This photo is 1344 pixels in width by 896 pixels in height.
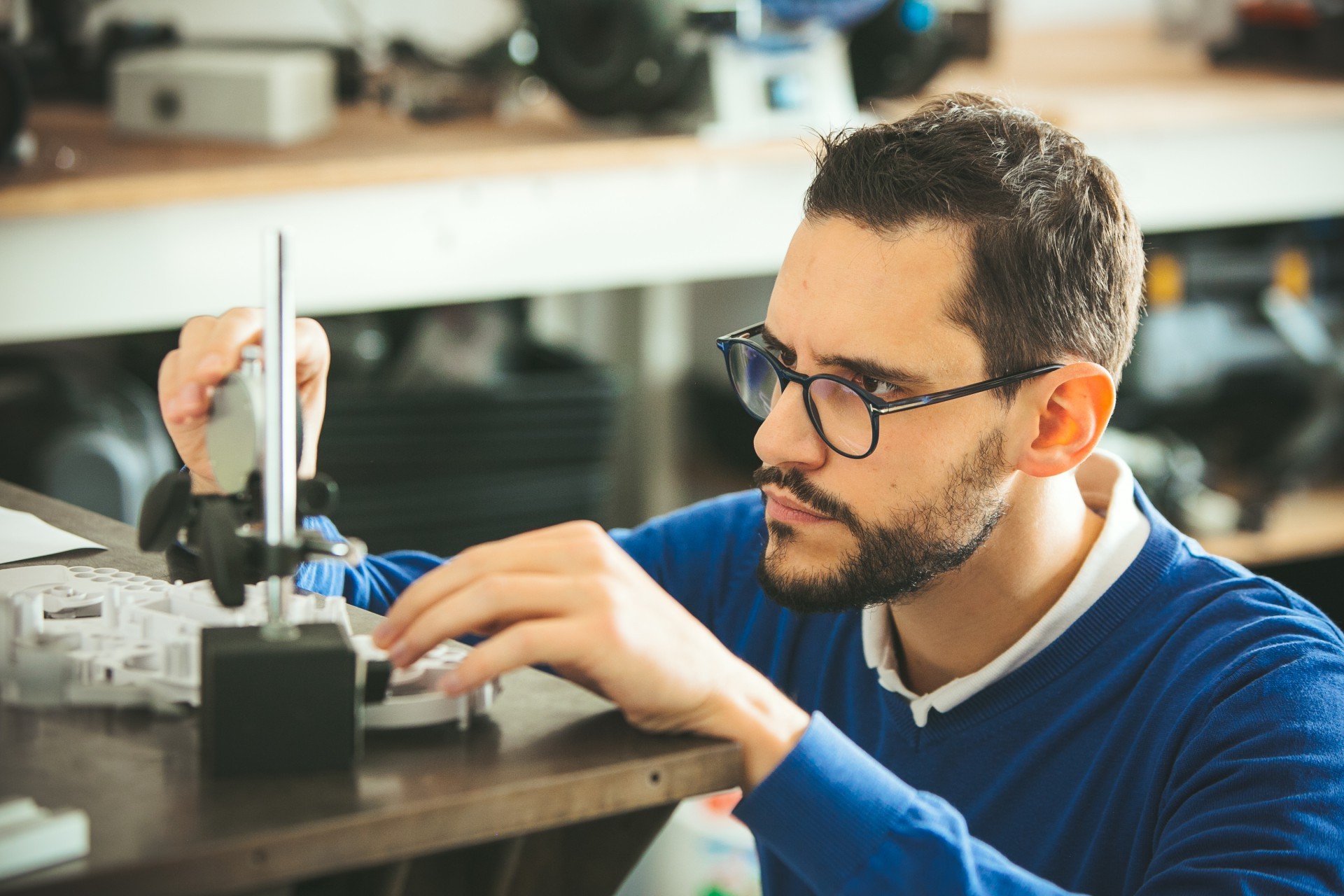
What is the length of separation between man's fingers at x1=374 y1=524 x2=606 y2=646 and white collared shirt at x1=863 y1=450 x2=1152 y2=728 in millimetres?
425

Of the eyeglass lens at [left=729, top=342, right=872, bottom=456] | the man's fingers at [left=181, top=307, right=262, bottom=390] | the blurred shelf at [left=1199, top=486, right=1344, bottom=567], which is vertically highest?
the man's fingers at [left=181, top=307, right=262, bottom=390]

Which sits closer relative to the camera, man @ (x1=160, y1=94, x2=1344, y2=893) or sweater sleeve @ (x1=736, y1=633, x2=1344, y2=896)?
sweater sleeve @ (x1=736, y1=633, x2=1344, y2=896)

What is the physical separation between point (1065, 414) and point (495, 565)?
53cm

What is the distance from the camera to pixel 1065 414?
107cm

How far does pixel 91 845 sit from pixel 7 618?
0.64 ft

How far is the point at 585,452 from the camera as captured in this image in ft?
7.41

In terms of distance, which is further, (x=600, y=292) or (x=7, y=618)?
(x=600, y=292)

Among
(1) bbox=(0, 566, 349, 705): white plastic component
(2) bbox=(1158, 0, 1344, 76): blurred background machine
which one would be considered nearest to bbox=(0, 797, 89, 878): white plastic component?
(1) bbox=(0, 566, 349, 705): white plastic component

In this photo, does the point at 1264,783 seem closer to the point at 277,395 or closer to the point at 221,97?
the point at 277,395

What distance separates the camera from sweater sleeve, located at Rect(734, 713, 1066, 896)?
0.75 meters

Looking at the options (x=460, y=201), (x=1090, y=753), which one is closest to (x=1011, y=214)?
(x=1090, y=753)

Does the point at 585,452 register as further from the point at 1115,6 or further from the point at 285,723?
the point at 1115,6

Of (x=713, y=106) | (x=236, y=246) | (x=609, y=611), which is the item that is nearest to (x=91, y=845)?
(x=609, y=611)

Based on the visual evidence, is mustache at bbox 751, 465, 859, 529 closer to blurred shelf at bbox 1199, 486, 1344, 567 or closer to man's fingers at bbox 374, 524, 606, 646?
man's fingers at bbox 374, 524, 606, 646
